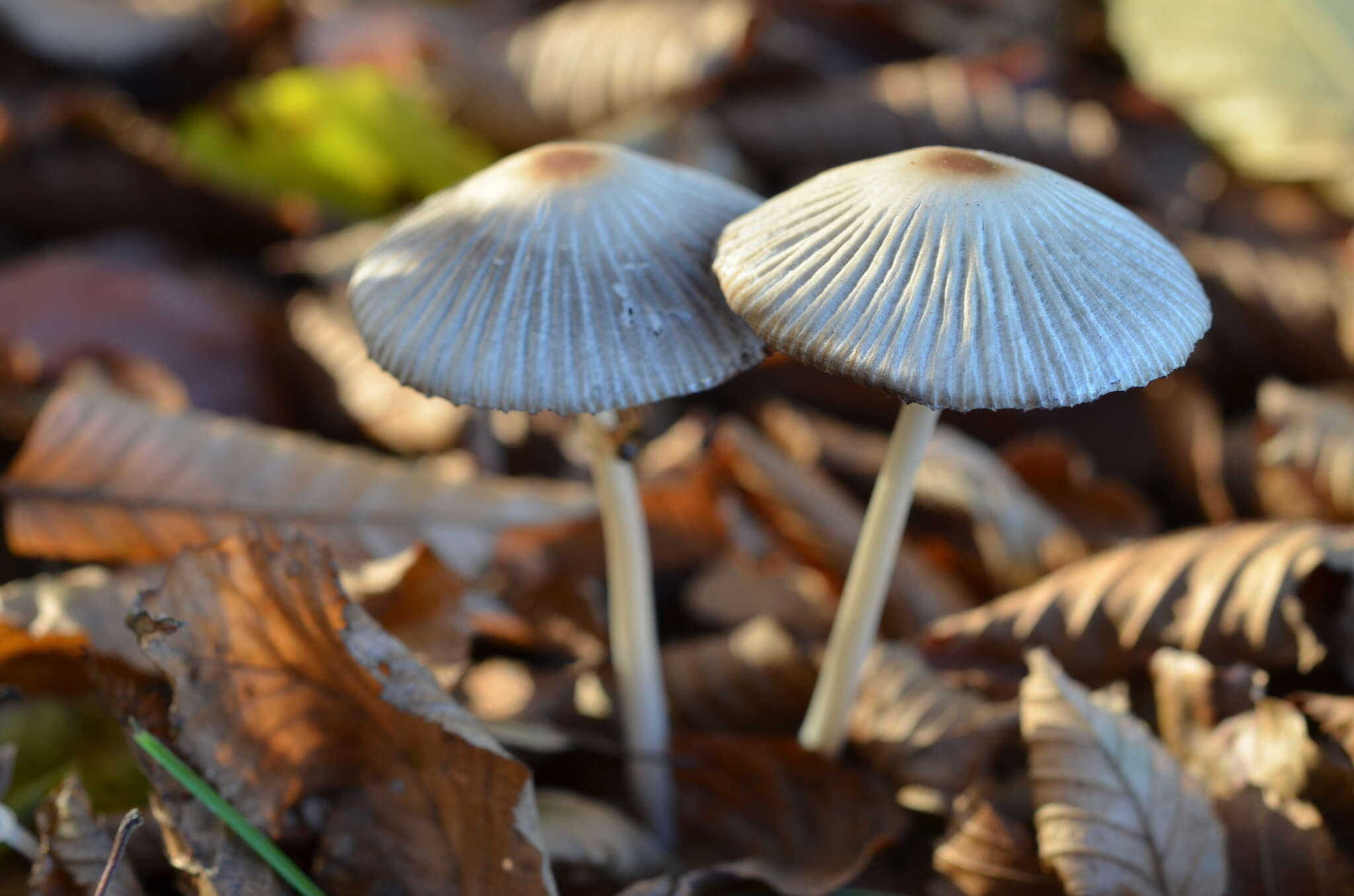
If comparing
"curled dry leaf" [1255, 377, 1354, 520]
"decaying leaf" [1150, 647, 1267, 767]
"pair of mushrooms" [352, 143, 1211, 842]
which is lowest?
"decaying leaf" [1150, 647, 1267, 767]

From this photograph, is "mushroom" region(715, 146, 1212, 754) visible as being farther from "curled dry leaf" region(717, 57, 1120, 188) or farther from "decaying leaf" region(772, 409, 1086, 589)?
"curled dry leaf" region(717, 57, 1120, 188)

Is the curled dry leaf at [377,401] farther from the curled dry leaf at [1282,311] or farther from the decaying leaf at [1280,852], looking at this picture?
the curled dry leaf at [1282,311]

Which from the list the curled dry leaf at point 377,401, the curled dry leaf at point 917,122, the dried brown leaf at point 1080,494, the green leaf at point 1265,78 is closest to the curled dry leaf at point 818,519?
the dried brown leaf at point 1080,494

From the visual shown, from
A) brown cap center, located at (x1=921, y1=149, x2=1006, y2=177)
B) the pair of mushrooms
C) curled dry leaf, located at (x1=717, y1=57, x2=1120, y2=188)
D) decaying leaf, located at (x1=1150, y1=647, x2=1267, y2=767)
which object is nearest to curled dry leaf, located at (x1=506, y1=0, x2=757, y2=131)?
curled dry leaf, located at (x1=717, y1=57, x2=1120, y2=188)

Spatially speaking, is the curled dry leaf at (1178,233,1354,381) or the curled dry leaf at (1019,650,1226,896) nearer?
the curled dry leaf at (1019,650,1226,896)

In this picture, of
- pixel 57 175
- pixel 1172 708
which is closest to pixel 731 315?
pixel 1172 708

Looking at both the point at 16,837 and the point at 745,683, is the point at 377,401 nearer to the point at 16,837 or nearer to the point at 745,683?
the point at 745,683

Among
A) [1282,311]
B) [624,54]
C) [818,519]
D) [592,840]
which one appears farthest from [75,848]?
[1282,311]
